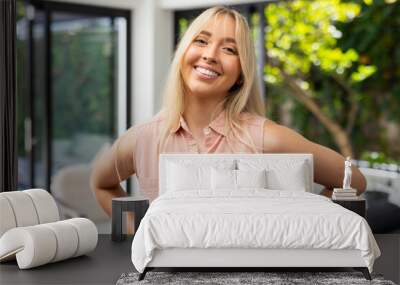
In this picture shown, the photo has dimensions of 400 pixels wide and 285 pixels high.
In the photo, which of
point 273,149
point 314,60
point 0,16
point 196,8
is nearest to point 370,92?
point 314,60

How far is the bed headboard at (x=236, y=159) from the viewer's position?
184 inches

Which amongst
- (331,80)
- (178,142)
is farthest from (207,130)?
(331,80)

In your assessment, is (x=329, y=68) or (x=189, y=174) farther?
(x=329, y=68)

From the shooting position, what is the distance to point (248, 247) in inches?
139

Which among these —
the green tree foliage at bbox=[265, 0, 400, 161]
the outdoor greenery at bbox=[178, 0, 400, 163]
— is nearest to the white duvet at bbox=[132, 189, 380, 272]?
the green tree foliage at bbox=[265, 0, 400, 161]

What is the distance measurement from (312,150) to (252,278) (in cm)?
162

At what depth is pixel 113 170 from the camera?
17.1ft

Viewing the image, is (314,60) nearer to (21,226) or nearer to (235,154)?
(235,154)

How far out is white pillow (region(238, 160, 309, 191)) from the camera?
4547 mm

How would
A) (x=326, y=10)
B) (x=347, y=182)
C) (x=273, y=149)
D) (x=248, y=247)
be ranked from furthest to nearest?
(x=326, y=10) < (x=273, y=149) < (x=347, y=182) < (x=248, y=247)

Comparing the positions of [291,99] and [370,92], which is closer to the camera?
[370,92]

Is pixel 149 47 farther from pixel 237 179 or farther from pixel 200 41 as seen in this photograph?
pixel 237 179

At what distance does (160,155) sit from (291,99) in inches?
215

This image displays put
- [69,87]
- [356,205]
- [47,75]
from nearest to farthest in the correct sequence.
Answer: [356,205], [47,75], [69,87]
